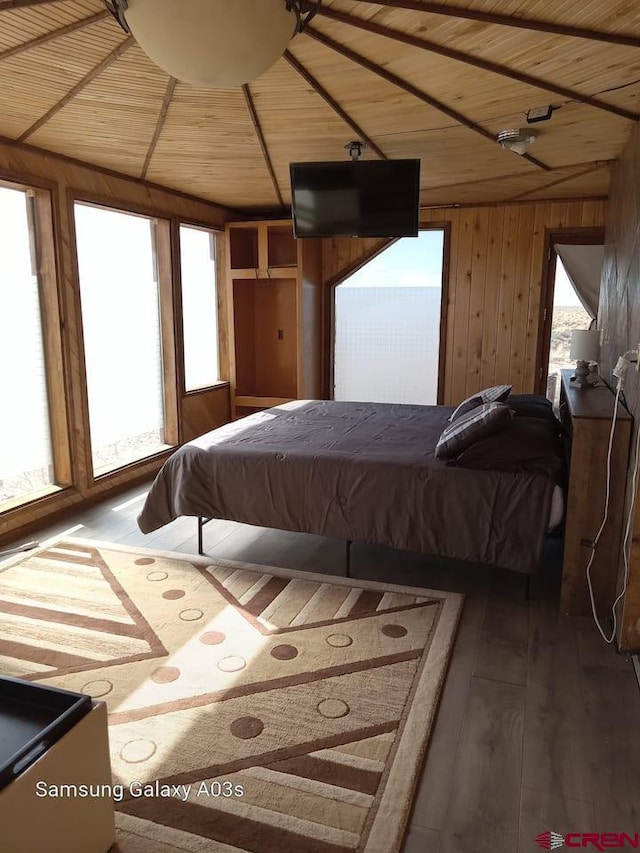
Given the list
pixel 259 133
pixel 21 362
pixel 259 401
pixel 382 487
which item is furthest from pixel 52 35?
pixel 259 401

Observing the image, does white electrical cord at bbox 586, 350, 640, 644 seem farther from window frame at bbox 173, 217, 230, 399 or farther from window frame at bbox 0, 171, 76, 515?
window frame at bbox 173, 217, 230, 399

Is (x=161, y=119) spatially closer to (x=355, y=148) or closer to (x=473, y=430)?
(x=355, y=148)

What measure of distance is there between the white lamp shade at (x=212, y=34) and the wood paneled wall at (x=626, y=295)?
1.93 m

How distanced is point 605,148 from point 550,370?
232cm

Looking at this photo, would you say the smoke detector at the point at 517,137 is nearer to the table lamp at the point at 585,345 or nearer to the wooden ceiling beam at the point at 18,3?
the table lamp at the point at 585,345

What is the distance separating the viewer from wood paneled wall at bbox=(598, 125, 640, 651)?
7.85 feet

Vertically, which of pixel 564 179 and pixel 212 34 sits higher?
pixel 564 179

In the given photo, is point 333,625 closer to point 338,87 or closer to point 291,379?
point 338,87

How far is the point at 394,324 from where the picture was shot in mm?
6070

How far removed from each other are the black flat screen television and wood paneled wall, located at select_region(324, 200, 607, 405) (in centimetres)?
178

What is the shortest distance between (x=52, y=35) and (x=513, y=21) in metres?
1.80

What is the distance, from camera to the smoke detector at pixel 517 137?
3406 mm

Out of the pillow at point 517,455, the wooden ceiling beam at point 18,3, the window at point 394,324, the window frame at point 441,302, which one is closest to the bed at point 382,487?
the pillow at point 517,455

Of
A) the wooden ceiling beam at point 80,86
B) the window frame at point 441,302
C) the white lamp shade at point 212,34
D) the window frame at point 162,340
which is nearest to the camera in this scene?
the white lamp shade at point 212,34
